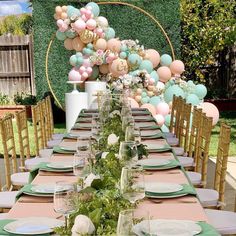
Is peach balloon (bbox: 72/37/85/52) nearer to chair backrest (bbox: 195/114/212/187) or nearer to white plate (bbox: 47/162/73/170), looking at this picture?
chair backrest (bbox: 195/114/212/187)

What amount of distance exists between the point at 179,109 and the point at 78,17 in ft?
11.3

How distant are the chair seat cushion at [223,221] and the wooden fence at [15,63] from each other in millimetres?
9998

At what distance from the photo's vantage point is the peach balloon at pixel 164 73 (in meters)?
8.69

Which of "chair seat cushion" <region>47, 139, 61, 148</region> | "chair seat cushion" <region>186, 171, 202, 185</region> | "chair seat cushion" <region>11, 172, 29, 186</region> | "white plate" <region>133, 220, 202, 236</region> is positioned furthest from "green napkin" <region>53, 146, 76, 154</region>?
"white plate" <region>133, 220, 202, 236</region>

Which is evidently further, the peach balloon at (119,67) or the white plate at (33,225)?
the peach balloon at (119,67)

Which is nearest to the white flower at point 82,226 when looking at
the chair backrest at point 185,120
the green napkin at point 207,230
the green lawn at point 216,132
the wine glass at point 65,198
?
the wine glass at point 65,198

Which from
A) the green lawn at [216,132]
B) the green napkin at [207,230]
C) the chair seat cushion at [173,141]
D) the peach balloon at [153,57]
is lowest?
the green lawn at [216,132]

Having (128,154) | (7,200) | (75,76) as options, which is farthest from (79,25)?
(128,154)

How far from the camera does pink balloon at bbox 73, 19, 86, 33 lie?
27.1 feet

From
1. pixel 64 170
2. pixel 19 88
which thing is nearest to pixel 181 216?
pixel 64 170

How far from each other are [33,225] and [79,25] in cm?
655

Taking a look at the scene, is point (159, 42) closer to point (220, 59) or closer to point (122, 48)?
point (122, 48)

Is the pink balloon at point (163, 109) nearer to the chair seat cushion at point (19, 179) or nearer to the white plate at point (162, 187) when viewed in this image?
the chair seat cushion at point (19, 179)

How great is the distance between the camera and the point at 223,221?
289cm
